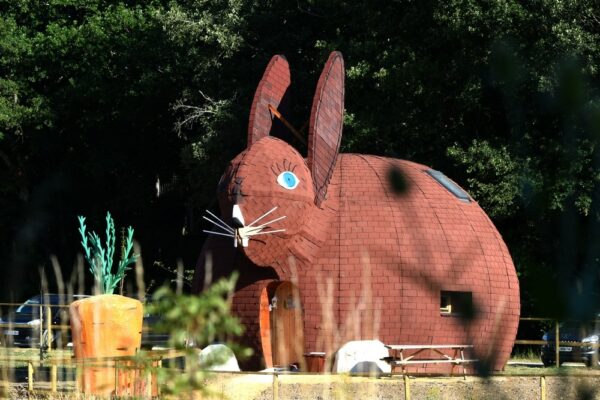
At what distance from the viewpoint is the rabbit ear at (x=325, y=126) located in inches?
625

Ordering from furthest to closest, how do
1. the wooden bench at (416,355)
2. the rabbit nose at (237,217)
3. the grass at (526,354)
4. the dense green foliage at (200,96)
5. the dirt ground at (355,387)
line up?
the dense green foliage at (200,96) < the grass at (526,354) < the wooden bench at (416,355) < the rabbit nose at (237,217) < the dirt ground at (355,387)

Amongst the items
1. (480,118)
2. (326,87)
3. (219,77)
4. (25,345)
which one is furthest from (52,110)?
(326,87)

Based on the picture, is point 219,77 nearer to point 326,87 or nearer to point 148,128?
point 148,128

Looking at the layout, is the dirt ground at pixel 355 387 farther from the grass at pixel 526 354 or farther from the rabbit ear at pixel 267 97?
the grass at pixel 526 354

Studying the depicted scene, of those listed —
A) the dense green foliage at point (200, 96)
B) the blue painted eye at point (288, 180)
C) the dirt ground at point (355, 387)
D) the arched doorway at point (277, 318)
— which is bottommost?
the dirt ground at point (355, 387)

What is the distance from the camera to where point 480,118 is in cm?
2791

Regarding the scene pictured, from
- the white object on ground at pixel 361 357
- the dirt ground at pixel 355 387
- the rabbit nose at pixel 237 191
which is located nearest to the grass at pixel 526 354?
the dirt ground at pixel 355 387

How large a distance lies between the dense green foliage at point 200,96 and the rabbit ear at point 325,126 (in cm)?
251

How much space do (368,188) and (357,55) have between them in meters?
12.9

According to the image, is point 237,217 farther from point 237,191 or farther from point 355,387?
point 355,387

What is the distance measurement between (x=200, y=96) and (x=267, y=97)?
649 inches

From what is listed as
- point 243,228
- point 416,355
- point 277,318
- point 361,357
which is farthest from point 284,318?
point 416,355

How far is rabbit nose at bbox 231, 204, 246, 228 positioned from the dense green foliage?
3.21 metres

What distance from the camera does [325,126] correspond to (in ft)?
53.6
